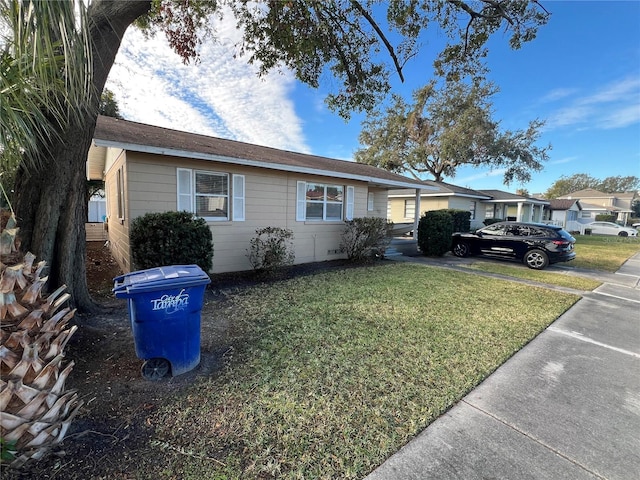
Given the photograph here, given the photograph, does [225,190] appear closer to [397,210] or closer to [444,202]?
[397,210]

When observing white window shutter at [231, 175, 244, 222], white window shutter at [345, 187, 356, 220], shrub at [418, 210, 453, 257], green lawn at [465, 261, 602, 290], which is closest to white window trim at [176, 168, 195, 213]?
white window shutter at [231, 175, 244, 222]

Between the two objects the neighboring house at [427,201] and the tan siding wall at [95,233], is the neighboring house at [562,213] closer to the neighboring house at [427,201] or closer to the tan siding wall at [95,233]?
the neighboring house at [427,201]

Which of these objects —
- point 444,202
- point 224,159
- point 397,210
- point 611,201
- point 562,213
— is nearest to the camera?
point 224,159

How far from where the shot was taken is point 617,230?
30.7m

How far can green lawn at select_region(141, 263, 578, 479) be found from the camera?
203 cm

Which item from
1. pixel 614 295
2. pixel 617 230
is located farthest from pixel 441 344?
pixel 617 230

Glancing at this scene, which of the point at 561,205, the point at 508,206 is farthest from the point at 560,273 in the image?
the point at 561,205

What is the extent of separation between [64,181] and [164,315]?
2.53 metres

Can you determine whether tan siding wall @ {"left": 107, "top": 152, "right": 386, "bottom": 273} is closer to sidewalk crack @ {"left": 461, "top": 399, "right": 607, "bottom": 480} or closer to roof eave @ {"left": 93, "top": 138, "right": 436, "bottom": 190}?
roof eave @ {"left": 93, "top": 138, "right": 436, "bottom": 190}

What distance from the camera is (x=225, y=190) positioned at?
25.3 feet

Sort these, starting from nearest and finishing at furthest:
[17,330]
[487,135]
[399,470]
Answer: [17,330] → [399,470] → [487,135]

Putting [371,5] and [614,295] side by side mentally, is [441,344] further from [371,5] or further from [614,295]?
[371,5]

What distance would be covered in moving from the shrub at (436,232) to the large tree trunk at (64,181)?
11.1m

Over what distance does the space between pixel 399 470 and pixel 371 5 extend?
816 cm
